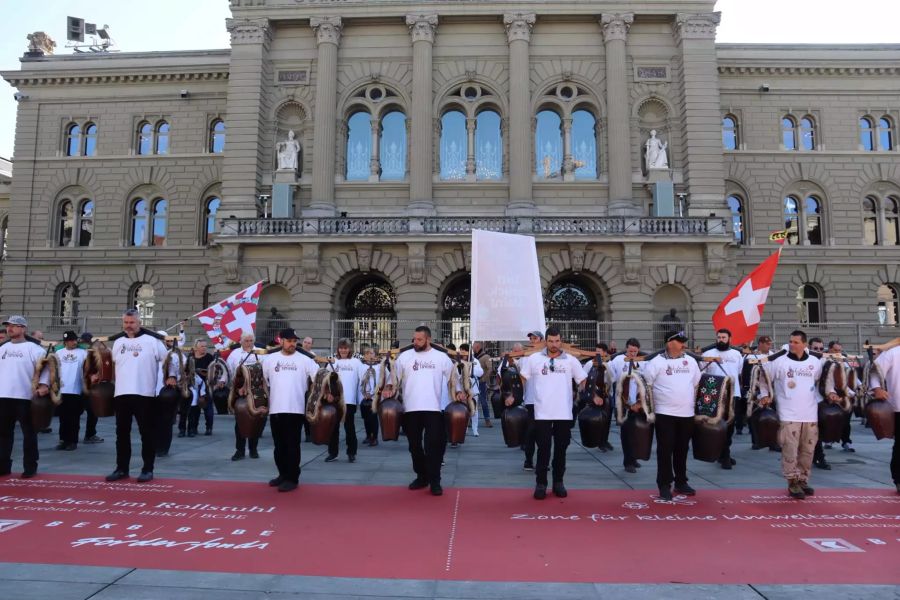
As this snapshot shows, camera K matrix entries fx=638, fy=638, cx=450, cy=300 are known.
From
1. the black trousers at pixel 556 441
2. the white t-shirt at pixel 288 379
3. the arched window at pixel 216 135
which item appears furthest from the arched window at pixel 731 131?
the white t-shirt at pixel 288 379

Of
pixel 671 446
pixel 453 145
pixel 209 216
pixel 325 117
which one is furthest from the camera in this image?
pixel 209 216

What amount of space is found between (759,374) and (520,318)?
3.61 metres

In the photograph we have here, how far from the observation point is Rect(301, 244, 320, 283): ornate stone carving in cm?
2764

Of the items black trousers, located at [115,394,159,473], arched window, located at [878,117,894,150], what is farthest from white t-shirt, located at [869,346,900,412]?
arched window, located at [878,117,894,150]

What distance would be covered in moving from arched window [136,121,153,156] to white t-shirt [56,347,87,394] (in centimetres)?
2589

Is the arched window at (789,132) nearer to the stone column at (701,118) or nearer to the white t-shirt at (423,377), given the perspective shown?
the stone column at (701,118)

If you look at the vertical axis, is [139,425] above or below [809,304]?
below

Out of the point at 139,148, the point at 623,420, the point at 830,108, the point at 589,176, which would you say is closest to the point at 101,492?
the point at 623,420

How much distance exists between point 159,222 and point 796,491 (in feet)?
113

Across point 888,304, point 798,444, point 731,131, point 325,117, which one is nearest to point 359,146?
point 325,117

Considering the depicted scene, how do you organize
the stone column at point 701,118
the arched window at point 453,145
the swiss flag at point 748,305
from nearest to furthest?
the swiss flag at point 748,305
the stone column at point 701,118
the arched window at point 453,145

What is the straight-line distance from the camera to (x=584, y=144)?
100 ft

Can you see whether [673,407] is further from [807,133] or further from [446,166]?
[807,133]

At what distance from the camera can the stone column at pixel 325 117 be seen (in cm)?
2941
